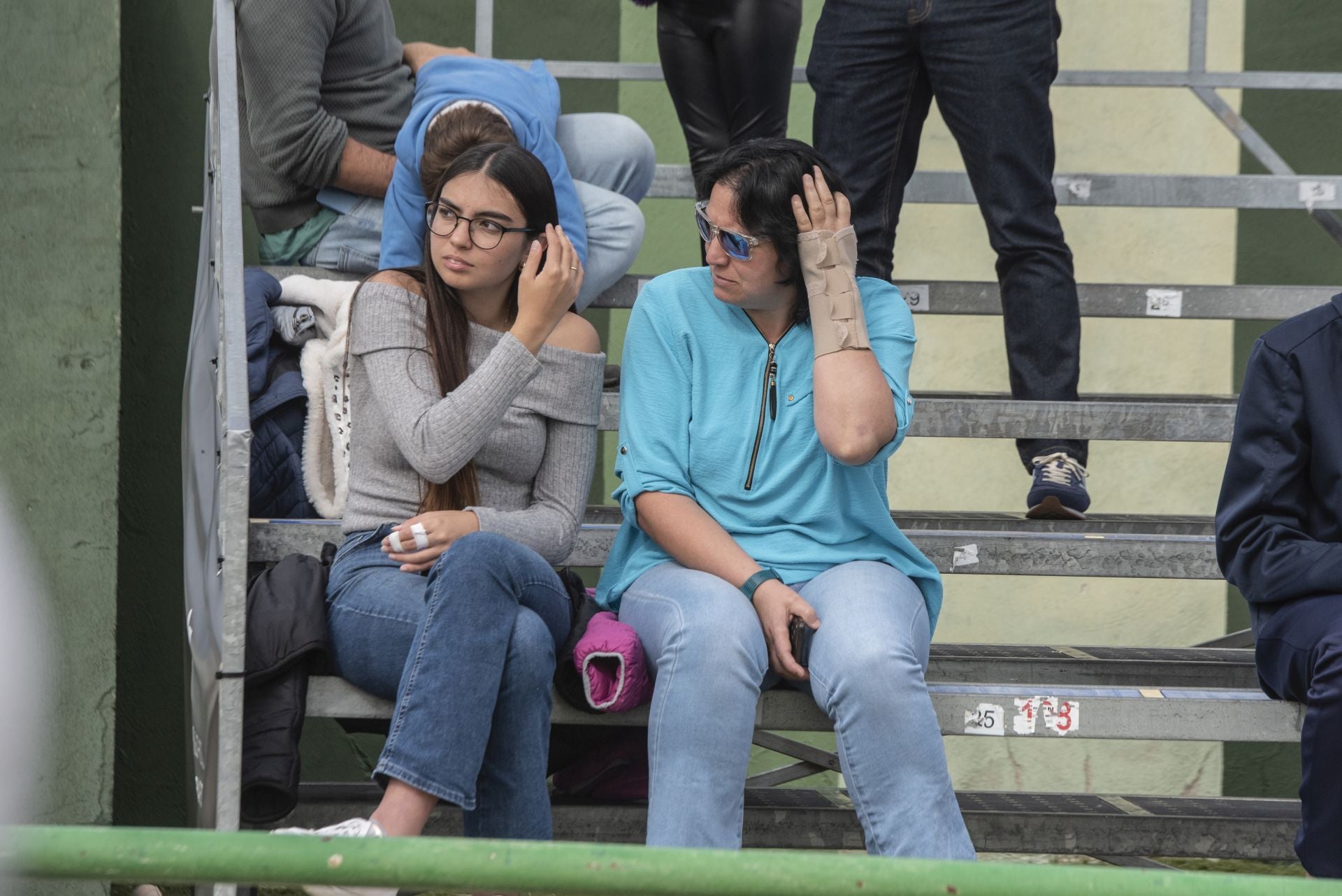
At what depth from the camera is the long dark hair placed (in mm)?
2652

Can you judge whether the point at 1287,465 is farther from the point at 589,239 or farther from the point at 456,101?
the point at 456,101

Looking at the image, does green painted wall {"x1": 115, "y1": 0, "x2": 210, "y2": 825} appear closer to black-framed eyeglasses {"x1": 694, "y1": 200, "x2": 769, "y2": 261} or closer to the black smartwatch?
black-framed eyeglasses {"x1": 694, "y1": 200, "x2": 769, "y2": 261}

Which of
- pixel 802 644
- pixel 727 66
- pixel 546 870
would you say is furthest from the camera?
pixel 727 66

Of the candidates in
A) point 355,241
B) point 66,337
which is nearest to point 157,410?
point 66,337

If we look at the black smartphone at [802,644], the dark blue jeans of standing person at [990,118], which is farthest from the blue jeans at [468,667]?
the dark blue jeans of standing person at [990,118]

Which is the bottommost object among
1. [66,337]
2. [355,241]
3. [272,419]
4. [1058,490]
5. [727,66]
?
[1058,490]

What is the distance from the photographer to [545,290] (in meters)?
2.61

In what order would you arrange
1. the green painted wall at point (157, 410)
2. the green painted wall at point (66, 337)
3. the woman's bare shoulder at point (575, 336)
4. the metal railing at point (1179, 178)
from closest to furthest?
the woman's bare shoulder at point (575, 336), the green painted wall at point (66, 337), the green painted wall at point (157, 410), the metal railing at point (1179, 178)

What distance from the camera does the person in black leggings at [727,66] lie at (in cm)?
341

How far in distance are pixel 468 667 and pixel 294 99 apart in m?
1.44

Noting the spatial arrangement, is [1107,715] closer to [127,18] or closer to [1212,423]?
[1212,423]

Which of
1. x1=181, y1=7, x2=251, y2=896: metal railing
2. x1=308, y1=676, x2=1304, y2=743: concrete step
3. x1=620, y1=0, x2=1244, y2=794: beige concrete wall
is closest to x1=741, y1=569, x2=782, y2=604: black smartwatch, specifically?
x1=308, y1=676, x2=1304, y2=743: concrete step

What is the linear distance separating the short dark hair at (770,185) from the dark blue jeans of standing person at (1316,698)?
3.17 ft

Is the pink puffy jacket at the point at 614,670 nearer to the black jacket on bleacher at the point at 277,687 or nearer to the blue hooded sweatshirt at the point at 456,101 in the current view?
the black jacket on bleacher at the point at 277,687
